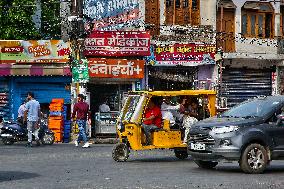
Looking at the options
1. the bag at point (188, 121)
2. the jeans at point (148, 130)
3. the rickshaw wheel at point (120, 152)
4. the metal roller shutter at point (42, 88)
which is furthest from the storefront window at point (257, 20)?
the rickshaw wheel at point (120, 152)

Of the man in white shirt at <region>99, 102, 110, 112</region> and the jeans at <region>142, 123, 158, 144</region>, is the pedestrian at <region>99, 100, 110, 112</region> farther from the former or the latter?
the jeans at <region>142, 123, 158, 144</region>

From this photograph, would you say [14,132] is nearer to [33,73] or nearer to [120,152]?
[33,73]

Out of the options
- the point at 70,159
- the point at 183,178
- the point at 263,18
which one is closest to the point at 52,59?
the point at 263,18

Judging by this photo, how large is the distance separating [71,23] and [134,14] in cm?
433

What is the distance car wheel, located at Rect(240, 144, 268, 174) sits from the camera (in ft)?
45.5

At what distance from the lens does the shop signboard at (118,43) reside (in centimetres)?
3156

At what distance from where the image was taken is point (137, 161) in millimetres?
17562

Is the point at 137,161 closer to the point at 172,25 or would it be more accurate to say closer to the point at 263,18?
the point at 172,25

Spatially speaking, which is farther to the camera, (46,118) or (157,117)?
(46,118)

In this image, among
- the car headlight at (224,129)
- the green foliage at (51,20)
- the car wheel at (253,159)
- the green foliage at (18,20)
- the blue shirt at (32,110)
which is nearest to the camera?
the car wheel at (253,159)

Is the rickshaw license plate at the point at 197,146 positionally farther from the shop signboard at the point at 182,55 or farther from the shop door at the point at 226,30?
the shop door at the point at 226,30

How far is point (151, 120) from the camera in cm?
1738

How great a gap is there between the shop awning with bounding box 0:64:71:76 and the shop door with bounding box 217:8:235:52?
25.4 feet

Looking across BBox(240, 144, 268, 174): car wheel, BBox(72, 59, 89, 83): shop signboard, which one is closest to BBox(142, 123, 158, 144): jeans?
BBox(240, 144, 268, 174): car wheel
